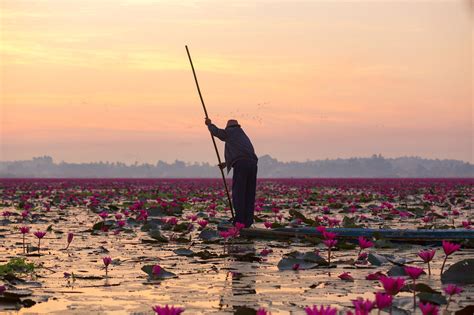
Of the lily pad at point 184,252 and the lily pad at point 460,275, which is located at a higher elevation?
the lily pad at point 460,275

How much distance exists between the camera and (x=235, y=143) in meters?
13.7

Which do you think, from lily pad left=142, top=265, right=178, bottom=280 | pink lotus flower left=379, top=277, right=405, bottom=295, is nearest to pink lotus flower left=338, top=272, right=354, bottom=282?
lily pad left=142, top=265, right=178, bottom=280

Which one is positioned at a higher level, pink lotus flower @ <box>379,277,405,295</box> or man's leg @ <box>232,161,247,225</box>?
man's leg @ <box>232,161,247,225</box>

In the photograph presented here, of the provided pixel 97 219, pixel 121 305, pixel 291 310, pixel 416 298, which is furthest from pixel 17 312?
pixel 97 219

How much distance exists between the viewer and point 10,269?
8117mm

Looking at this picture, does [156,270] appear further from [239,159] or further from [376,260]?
[239,159]

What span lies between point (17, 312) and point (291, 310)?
81.8 inches

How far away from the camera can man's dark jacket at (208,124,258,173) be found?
13734 millimetres

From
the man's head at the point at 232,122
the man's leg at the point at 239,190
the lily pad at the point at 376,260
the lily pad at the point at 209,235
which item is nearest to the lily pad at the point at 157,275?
the lily pad at the point at 376,260

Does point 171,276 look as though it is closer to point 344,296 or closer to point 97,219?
point 344,296

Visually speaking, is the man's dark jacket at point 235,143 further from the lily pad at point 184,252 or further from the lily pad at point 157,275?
the lily pad at point 157,275

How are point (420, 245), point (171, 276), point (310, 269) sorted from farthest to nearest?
point (420, 245) < point (310, 269) < point (171, 276)

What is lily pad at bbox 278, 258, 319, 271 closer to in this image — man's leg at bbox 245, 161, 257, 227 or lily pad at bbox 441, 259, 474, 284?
lily pad at bbox 441, 259, 474, 284

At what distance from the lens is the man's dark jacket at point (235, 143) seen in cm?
1373
